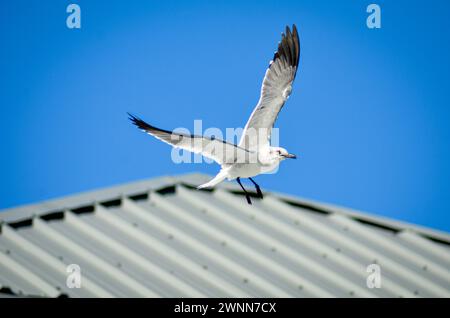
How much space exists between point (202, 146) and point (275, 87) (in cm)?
→ 220

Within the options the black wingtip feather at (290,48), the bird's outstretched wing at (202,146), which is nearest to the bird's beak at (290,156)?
the bird's outstretched wing at (202,146)

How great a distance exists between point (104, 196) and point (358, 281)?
513cm

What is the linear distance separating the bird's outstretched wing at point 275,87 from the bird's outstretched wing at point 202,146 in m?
1.03

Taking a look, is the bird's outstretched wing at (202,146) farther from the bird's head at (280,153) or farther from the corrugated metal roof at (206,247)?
the corrugated metal roof at (206,247)

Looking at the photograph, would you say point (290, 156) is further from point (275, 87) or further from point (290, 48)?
point (290, 48)

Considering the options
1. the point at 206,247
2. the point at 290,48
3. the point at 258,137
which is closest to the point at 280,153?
the point at 258,137

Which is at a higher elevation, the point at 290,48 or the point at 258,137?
the point at 290,48

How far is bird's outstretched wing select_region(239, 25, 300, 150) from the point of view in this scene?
436 inches

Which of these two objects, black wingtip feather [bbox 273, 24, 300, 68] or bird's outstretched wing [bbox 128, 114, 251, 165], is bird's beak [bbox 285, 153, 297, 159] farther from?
black wingtip feather [bbox 273, 24, 300, 68]

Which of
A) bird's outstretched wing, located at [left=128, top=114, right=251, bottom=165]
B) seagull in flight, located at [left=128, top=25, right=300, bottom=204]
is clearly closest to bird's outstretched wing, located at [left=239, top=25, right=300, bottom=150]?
seagull in flight, located at [left=128, top=25, right=300, bottom=204]

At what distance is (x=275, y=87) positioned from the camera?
11.6m

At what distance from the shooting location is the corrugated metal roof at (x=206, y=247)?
16703 mm

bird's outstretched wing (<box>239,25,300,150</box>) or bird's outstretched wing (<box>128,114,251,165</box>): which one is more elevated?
bird's outstretched wing (<box>239,25,300,150</box>)
